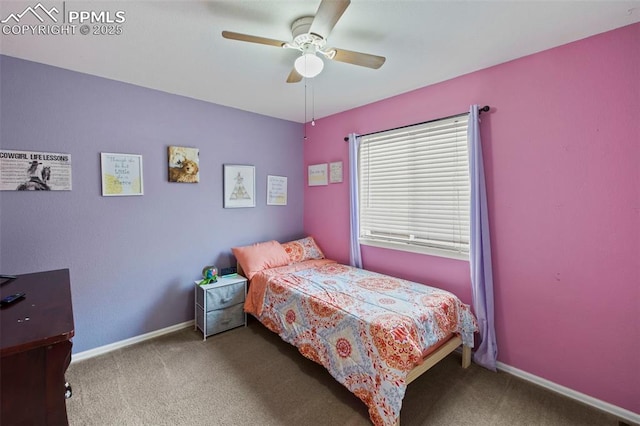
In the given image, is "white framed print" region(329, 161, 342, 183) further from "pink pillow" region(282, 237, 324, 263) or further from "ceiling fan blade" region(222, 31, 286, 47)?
"ceiling fan blade" region(222, 31, 286, 47)

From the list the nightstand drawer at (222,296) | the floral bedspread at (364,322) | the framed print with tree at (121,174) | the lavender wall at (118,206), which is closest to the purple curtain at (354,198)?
the floral bedspread at (364,322)

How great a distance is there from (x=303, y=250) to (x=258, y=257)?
2.05 feet

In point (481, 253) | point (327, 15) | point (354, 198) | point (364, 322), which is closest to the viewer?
point (327, 15)

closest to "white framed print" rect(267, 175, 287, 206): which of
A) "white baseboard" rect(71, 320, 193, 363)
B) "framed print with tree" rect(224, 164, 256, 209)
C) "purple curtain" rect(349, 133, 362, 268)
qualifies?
"framed print with tree" rect(224, 164, 256, 209)

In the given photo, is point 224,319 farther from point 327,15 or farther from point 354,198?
point 327,15

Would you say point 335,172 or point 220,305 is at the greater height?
point 335,172

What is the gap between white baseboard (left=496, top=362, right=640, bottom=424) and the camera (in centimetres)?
170

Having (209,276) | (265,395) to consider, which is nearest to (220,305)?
(209,276)

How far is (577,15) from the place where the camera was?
5.20 ft

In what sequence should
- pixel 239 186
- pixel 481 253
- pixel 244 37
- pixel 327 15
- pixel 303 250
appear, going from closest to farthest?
pixel 327 15 → pixel 244 37 → pixel 481 253 → pixel 239 186 → pixel 303 250

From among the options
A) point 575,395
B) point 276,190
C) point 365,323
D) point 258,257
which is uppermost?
point 276,190

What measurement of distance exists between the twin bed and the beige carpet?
0.19 metres

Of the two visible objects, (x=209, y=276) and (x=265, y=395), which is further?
(x=209, y=276)

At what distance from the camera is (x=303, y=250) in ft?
11.2
